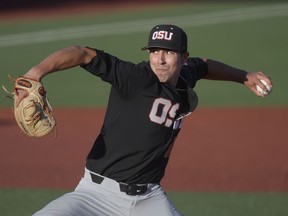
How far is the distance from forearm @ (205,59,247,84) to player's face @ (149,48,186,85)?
0.79 m

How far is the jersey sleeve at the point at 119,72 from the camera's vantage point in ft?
13.7

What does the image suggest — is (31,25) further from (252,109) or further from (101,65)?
(101,65)

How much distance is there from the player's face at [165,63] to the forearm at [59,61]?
57cm

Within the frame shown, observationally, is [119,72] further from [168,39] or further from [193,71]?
[193,71]

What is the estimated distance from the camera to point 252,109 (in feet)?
39.2

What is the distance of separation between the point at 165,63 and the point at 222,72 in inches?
40.5

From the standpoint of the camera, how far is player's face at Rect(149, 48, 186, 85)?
448cm

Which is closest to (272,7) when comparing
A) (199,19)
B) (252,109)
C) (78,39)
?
(199,19)

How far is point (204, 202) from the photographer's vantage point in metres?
7.18

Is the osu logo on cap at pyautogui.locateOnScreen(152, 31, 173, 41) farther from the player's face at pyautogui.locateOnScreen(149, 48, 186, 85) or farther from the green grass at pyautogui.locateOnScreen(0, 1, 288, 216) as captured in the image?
the green grass at pyautogui.locateOnScreen(0, 1, 288, 216)

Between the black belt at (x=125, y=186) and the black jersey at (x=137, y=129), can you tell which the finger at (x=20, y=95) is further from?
the black belt at (x=125, y=186)

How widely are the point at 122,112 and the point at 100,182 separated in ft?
1.63

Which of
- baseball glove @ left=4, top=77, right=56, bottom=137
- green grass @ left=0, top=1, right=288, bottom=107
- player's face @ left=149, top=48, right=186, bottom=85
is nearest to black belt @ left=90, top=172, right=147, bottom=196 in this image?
baseball glove @ left=4, top=77, right=56, bottom=137

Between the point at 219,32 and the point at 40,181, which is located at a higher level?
the point at 219,32
